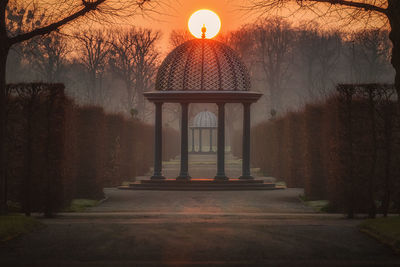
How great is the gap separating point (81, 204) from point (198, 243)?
9234 millimetres

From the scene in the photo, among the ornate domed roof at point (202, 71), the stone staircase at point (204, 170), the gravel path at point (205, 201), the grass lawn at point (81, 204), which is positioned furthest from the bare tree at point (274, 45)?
the grass lawn at point (81, 204)

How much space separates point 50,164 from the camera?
51.8 ft

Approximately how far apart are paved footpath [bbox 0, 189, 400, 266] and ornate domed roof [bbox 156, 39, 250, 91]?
37.7ft

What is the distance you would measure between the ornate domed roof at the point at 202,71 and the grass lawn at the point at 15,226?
14.4 m

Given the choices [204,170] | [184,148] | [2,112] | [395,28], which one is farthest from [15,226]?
[204,170]

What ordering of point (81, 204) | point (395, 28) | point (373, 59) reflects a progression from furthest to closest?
point (373, 59) < point (81, 204) < point (395, 28)

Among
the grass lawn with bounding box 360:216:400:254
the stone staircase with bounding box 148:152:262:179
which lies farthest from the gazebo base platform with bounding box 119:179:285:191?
the grass lawn with bounding box 360:216:400:254

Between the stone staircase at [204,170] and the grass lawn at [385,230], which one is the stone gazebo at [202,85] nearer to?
the stone staircase at [204,170]

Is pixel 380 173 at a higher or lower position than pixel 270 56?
lower

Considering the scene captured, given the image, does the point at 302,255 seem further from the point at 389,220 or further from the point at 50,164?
the point at 50,164

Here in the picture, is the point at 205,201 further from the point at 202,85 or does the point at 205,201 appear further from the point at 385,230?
the point at 385,230

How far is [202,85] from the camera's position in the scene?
27.0 metres

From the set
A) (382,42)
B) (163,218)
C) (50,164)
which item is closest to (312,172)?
(163,218)

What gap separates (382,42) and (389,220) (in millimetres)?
46636
